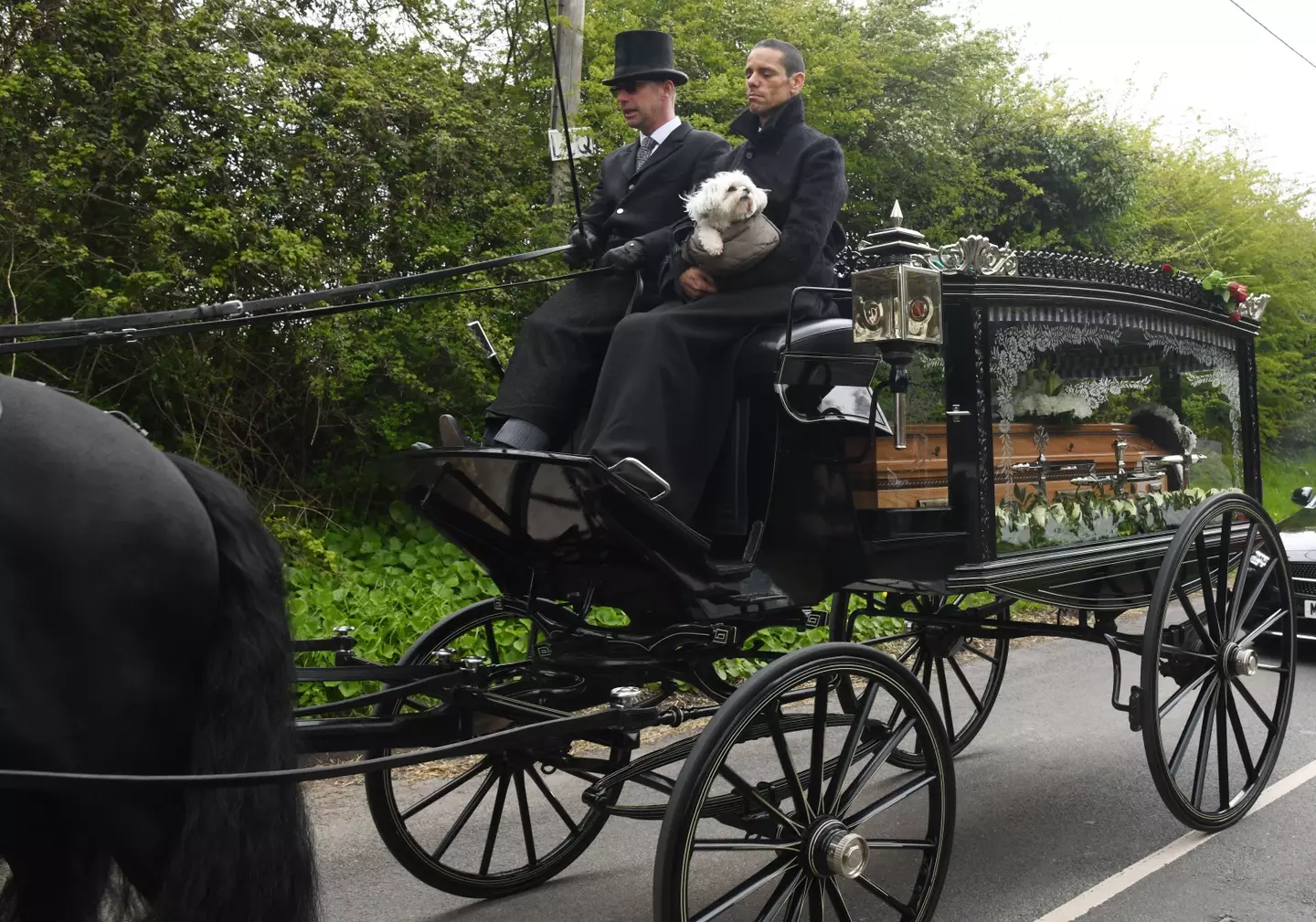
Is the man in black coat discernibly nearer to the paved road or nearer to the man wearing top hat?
the man wearing top hat

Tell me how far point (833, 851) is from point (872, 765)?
0.93ft

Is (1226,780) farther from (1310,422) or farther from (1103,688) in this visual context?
(1310,422)

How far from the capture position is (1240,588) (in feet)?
14.5

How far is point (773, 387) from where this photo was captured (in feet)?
11.4

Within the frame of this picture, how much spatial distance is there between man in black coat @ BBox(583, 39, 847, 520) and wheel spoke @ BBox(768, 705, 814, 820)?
69 centimetres

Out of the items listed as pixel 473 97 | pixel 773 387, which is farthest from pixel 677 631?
pixel 473 97

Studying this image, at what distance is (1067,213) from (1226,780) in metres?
10.1

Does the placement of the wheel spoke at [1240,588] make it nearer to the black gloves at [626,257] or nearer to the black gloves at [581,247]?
the black gloves at [626,257]

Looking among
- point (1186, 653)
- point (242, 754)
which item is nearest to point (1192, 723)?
point (1186, 653)

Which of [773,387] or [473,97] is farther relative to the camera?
[473,97]

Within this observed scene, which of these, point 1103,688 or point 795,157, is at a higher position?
point 795,157

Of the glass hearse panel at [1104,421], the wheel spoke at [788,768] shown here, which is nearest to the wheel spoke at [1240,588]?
the glass hearse panel at [1104,421]

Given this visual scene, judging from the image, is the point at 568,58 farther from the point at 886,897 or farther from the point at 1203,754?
the point at 886,897

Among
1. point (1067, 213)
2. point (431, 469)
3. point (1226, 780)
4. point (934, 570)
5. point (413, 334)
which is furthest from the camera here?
point (1067, 213)
